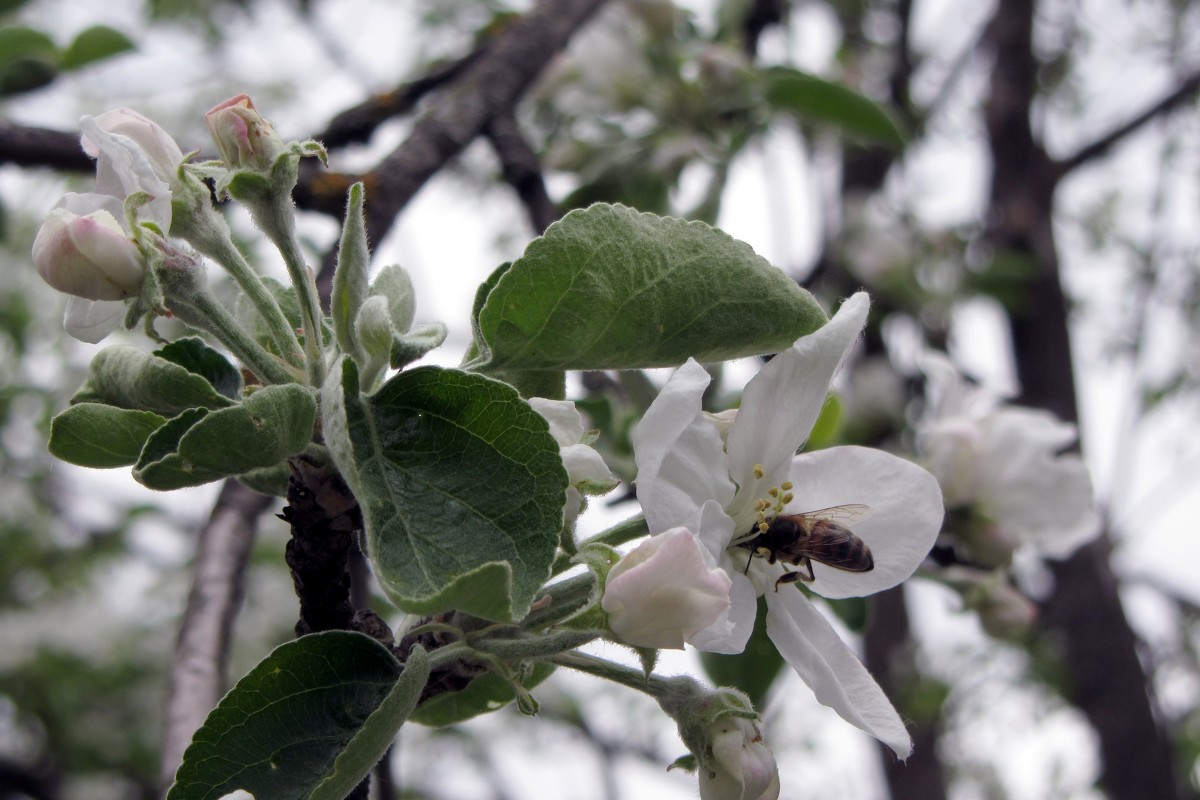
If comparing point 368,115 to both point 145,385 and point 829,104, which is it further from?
point 145,385

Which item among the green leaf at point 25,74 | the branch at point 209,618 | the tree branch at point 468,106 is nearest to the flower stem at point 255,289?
the branch at point 209,618

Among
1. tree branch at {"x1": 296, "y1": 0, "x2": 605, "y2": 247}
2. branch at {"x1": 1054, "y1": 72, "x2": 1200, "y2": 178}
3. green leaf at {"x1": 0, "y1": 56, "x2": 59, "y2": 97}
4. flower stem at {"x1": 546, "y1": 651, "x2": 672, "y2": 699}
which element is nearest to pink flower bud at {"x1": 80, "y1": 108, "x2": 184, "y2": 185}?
flower stem at {"x1": 546, "y1": 651, "x2": 672, "y2": 699}

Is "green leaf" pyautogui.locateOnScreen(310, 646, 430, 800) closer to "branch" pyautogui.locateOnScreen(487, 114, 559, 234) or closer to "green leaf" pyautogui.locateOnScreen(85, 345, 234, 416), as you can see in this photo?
"green leaf" pyautogui.locateOnScreen(85, 345, 234, 416)

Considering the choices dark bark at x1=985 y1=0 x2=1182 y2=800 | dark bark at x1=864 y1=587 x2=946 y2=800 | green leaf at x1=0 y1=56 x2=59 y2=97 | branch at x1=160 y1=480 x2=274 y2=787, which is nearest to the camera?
branch at x1=160 y1=480 x2=274 y2=787

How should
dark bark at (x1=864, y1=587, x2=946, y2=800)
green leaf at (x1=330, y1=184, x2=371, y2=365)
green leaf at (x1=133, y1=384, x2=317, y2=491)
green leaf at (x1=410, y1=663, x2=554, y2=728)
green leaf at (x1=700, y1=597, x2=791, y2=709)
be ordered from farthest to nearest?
dark bark at (x1=864, y1=587, x2=946, y2=800)
green leaf at (x1=700, y1=597, x2=791, y2=709)
green leaf at (x1=410, y1=663, x2=554, y2=728)
green leaf at (x1=330, y1=184, x2=371, y2=365)
green leaf at (x1=133, y1=384, x2=317, y2=491)

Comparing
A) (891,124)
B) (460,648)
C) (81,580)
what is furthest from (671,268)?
(81,580)

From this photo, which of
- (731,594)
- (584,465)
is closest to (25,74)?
(584,465)
